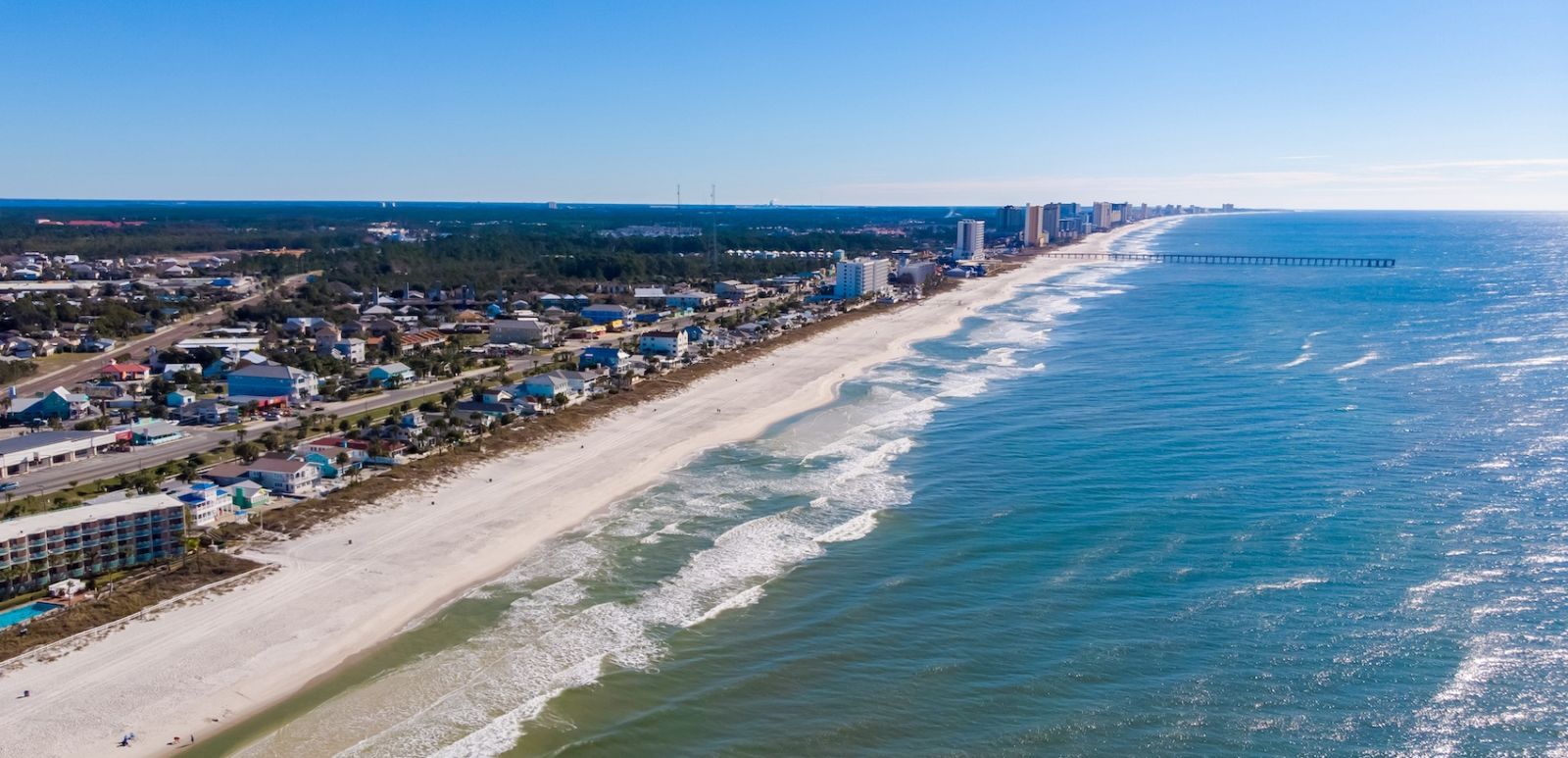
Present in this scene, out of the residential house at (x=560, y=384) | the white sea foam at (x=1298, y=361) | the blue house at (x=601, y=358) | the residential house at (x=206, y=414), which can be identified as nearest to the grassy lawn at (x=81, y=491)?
the residential house at (x=206, y=414)

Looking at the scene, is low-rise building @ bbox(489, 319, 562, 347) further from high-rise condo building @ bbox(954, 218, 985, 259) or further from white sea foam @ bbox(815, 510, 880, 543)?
high-rise condo building @ bbox(954, 218, 985, 259)

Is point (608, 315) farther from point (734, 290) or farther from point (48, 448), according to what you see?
point (48, 448)

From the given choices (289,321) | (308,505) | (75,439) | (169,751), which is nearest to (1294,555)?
(169,751)

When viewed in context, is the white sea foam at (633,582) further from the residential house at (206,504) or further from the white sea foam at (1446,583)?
the white sea foam at (1446,583)

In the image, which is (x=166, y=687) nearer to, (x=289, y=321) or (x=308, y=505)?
(x=308, y=505)

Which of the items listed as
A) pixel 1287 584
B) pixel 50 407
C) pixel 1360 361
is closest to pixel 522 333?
pixel 50 407
